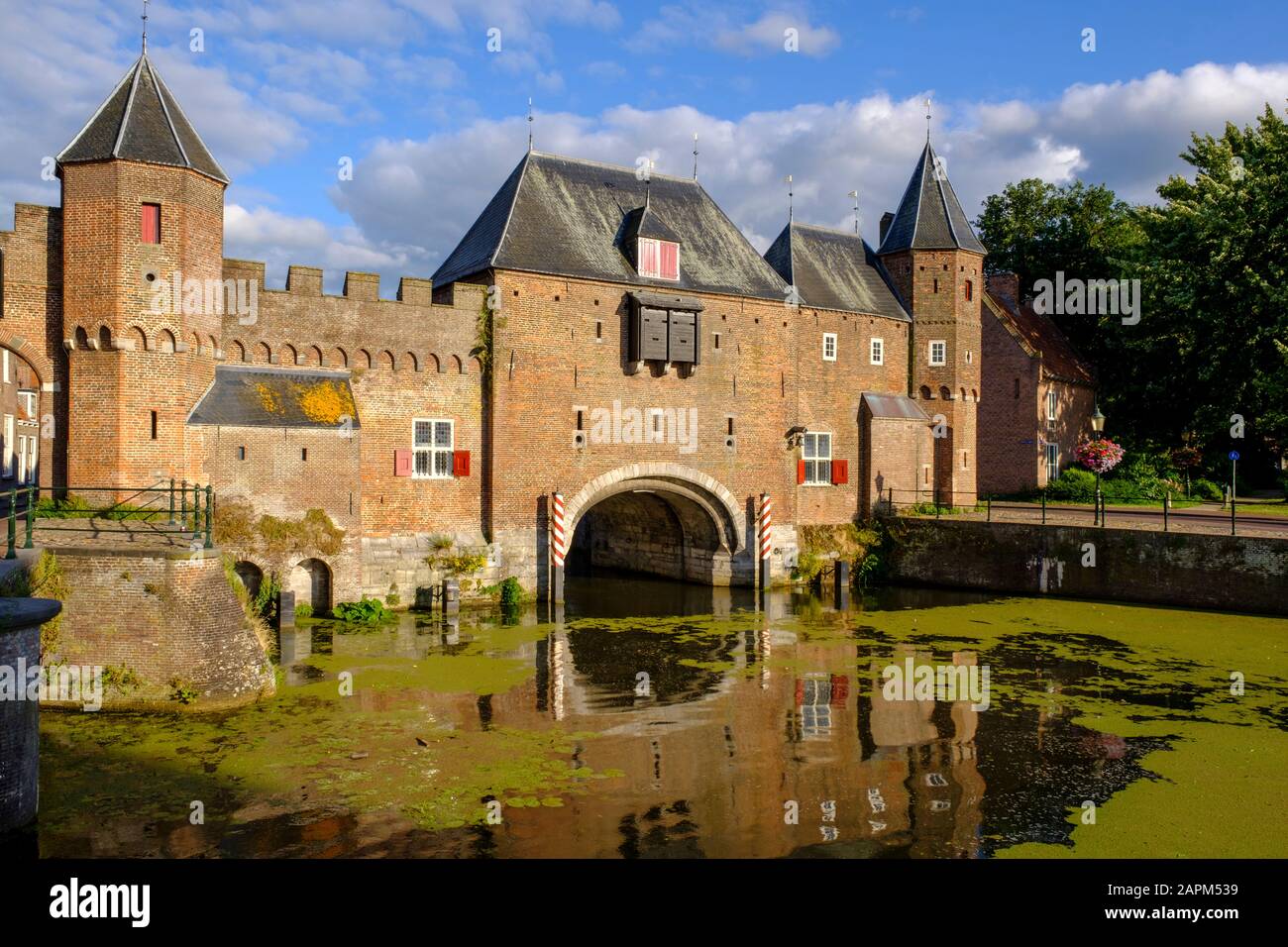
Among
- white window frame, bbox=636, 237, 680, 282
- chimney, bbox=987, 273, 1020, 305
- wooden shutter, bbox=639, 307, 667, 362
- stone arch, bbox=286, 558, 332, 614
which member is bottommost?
stone arch, bbox=286, 558, 332, 614

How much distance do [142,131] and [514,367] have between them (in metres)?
8.56

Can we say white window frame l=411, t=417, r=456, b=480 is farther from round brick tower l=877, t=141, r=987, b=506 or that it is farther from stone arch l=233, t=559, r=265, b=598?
round brick tower l=877, t=141, r=987, b=506

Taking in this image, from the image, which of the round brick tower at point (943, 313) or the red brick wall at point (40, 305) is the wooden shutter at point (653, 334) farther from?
the red brick wall at point (40, 305)

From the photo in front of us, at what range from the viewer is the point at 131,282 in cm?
1652

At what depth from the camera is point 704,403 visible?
79.3 feet

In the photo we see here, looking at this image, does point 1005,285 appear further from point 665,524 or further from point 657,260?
point 657,260

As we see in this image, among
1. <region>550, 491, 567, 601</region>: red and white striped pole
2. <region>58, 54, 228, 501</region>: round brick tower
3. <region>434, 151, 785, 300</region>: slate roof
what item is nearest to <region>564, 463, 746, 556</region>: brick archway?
<region>550, 491, 567, 601</region>: red and white striped pole

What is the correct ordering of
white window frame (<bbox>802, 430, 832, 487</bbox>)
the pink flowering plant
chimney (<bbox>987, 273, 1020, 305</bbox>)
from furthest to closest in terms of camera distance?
1. chimney (<bbox>987, 273, 1020, 305</bbox>)
2. the pink flowering plant
3. white window frame (<bbox>802, 430, 832, 487</bbox>)

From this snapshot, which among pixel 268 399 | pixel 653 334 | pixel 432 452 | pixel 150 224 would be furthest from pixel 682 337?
pixel 150 224

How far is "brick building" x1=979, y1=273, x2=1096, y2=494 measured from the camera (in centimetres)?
3478

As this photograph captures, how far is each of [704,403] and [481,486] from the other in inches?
246

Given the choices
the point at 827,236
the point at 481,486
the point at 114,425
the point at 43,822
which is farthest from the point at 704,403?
the point at 43,822

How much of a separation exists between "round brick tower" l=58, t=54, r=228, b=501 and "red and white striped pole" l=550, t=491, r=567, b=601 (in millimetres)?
7851
